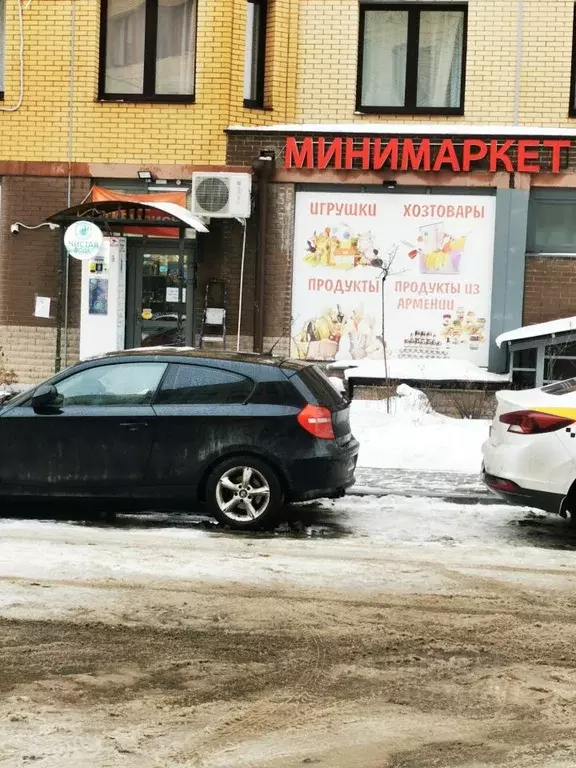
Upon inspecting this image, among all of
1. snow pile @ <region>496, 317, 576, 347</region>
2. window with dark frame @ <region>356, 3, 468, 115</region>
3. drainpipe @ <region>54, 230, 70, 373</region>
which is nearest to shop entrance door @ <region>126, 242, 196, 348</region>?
drainpipe @ <region>54, 230, 70, 373</region>

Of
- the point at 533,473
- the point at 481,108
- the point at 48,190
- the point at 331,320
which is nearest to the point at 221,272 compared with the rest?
the point at 331,320

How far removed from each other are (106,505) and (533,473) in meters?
3.85

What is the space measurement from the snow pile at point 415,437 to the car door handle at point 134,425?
4033 mm

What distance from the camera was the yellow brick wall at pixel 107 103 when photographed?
709 inches

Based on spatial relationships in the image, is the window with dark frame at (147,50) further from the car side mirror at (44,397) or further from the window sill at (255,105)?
the car side mirror at (44,397)

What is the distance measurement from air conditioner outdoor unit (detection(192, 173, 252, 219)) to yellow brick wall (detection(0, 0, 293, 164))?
77cm

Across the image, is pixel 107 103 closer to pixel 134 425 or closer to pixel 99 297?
pixel 99 297

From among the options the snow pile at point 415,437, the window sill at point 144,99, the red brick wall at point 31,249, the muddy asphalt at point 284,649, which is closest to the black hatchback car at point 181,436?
the muddy asphalt at point 284,649

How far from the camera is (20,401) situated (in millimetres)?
9688

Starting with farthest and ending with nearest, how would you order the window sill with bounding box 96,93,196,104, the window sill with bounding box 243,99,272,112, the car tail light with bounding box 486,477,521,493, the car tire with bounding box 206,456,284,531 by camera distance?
the window sill with bounding box 243,99,272,112 < the window sill with bounding box 96,93,196,104 < the car tire with bounding box 206,456,284,531 < the car tail light with bounding box 486,477,521,493

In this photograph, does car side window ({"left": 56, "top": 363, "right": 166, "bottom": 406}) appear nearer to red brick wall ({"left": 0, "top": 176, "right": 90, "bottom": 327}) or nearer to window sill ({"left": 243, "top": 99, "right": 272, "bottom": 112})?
red brick wall ({"left": 0, "top": 176, "right": 90, "bottom": 327})

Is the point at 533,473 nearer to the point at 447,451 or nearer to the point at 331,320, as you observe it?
the point at 447,451

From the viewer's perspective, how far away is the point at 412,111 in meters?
18.4

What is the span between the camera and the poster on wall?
17.9m
